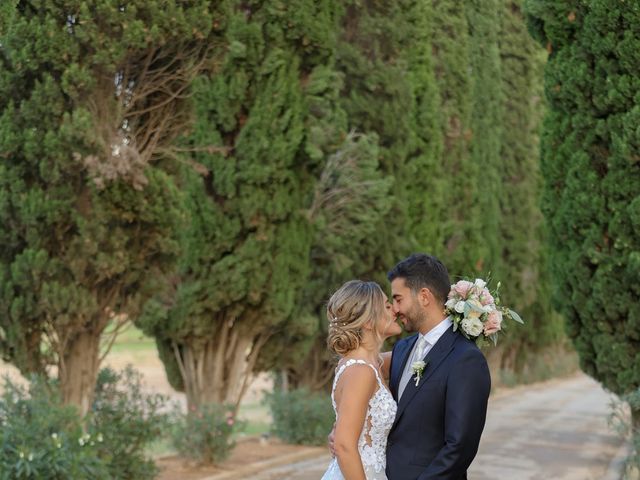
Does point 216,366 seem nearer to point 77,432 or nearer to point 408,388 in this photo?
point 77,432

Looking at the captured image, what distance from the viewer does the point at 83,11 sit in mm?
9078

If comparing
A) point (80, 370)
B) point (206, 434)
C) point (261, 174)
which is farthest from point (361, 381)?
point (261, 174)

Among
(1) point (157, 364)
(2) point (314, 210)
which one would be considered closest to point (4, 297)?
(2) point (314, 210)

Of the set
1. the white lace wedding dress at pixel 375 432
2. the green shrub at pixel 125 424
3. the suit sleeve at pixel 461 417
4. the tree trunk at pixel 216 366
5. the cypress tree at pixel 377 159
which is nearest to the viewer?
the suit sleeve at pixel 461 417

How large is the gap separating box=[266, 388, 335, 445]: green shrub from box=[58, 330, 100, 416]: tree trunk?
18.0 ft

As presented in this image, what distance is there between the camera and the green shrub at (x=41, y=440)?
8.03 meters

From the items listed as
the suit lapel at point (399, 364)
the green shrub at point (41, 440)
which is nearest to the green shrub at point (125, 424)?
the green shrub at point (41, 440)

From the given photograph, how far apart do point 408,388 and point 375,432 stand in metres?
0.27

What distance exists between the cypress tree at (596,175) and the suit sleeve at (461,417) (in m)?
7.50

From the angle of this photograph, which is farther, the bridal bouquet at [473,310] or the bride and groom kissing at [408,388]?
the bridal bouquet at [473,310]

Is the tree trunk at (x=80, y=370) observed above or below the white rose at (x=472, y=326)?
above

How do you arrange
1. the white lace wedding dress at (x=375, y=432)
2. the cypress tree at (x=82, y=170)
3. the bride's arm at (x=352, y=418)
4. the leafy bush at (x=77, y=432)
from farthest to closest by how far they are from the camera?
the cypress tree at (x=82, y=170) → the leafy bush at (x=77, y=432) → the white lace wedding dress at (x=375, y=432) → the bride's arm at (x=352, y=418)

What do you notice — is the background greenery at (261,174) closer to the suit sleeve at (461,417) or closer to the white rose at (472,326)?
the white rose at (472,326)

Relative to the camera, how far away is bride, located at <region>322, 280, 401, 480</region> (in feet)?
13.6
